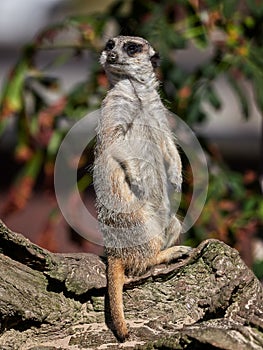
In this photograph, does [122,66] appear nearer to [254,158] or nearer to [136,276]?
[136,276]

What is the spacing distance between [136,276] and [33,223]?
13.3 ft

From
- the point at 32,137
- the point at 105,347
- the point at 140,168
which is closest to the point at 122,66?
the point at 140,168

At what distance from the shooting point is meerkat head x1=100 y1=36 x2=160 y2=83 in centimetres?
242

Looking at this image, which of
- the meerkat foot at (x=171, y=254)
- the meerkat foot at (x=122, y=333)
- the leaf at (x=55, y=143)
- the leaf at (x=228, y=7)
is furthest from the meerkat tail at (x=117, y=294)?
the leaf at (x=55, y=143)

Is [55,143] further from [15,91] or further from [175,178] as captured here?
[175,178]

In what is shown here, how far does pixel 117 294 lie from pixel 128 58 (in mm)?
717

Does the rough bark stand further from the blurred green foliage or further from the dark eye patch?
the blurred green foliage

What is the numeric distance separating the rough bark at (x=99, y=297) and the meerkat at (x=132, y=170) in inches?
2.3

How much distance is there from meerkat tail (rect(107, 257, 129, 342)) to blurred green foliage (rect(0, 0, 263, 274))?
91cm

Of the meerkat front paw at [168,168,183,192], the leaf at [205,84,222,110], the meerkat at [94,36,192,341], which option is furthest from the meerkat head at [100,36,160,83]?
the leaf at [205,84,222,110]

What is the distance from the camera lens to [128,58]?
8.07 feet

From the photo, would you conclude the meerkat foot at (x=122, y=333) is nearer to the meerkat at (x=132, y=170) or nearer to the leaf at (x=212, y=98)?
the meerkat at (x=132, y=170)

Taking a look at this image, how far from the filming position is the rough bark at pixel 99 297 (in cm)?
201

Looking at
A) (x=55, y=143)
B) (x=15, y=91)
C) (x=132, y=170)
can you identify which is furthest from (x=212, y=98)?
(x=132, y=170)
